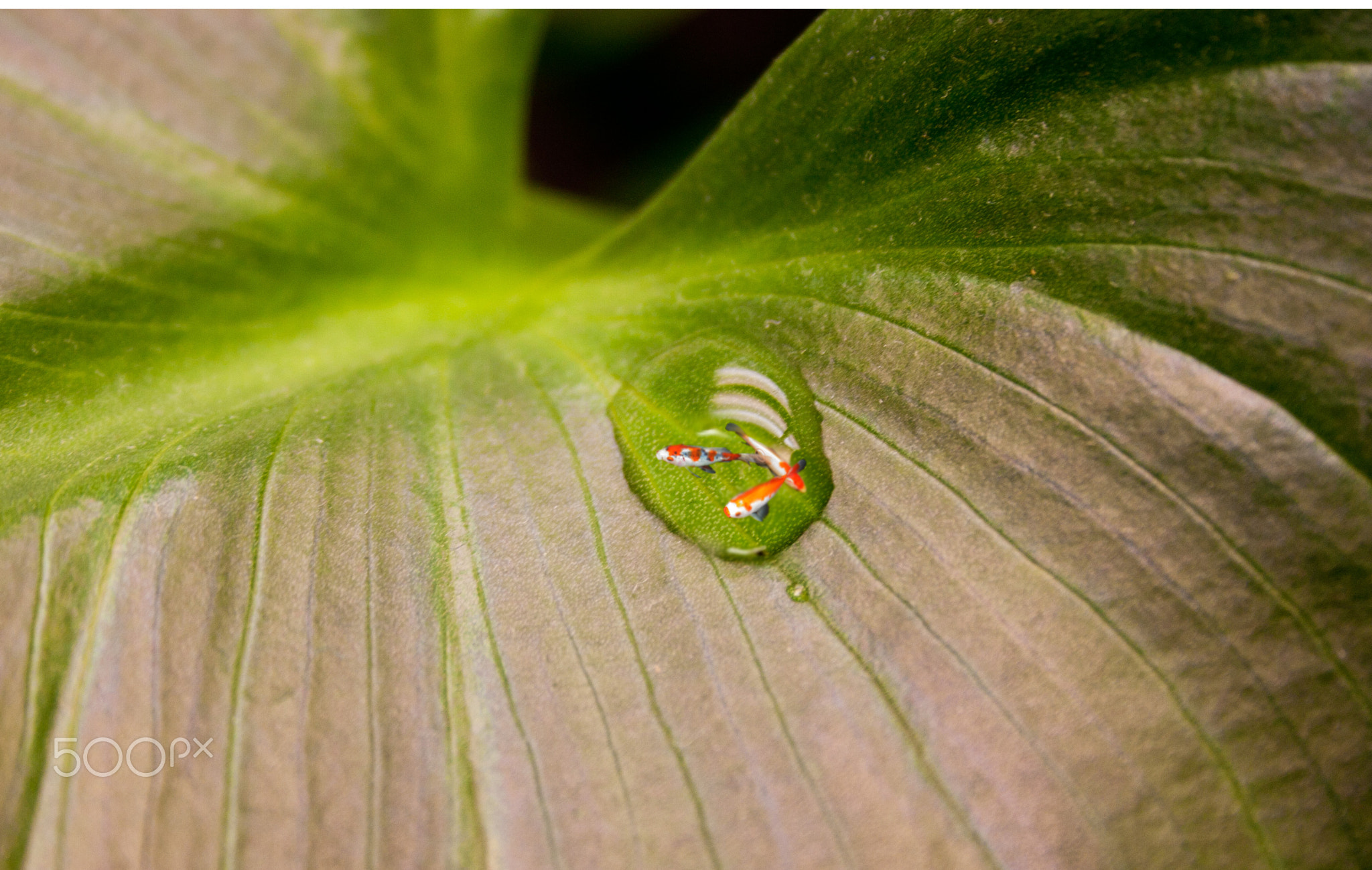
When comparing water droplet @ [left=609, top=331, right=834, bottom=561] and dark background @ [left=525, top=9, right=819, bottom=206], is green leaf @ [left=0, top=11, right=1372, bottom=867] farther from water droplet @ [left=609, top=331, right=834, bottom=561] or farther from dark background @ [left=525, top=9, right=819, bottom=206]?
dark background @ [left=525, top=9, right=819, bottom=206]

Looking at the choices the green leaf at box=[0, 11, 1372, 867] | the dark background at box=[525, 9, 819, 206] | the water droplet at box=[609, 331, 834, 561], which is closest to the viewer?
the green leaf at box=[0, 11, 1372, 867]

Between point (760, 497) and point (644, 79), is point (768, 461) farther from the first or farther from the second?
point (644, 79)

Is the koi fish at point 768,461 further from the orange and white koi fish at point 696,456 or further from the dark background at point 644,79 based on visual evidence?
the dark background at point 644,79

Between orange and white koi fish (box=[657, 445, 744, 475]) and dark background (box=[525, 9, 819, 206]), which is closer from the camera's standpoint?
orange and white koi fish (box=[657, 445, 744, 475])

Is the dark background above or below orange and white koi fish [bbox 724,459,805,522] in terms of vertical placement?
above

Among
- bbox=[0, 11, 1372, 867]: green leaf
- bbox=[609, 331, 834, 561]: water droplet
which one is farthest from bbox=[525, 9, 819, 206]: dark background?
bbox=[609, 331, 834, 561]: water droplet

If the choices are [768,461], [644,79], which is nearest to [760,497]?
[768,461]

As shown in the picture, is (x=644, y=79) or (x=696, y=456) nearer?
(x=696, y=456)
